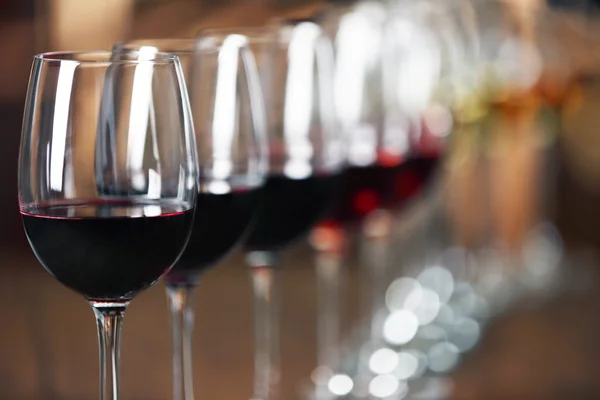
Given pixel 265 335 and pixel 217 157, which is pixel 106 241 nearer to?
pixel 217 157

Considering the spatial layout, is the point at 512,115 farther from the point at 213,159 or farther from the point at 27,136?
the point at 27,136

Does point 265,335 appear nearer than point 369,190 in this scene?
Yes

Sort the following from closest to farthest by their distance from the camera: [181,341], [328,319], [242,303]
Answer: [181,341] < [328,319] < [242,303]

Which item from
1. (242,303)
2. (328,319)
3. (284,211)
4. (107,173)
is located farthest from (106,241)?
(242,303)

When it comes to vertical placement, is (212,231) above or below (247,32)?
below

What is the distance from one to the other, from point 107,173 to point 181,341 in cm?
16

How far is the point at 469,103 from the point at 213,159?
1.30m

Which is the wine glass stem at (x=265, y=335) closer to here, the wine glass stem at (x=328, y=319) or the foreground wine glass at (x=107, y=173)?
the wine glass stem at (x=328, y=319)

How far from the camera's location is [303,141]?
0.84 metres

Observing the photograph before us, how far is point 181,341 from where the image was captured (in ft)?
2.13

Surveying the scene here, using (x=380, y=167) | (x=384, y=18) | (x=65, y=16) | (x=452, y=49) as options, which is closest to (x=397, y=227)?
(x=452, y=49)

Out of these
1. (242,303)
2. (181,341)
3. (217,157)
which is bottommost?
(242,303)

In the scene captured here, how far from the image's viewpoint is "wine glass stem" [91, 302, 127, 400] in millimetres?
515

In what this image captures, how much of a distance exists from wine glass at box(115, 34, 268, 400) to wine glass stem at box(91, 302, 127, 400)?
0.35 feet
